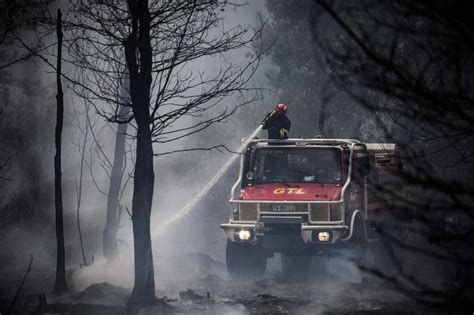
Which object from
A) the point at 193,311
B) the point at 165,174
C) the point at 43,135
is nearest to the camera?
the point at 193,311

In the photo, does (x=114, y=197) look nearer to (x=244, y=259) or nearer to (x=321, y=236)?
(x=244, y=259)

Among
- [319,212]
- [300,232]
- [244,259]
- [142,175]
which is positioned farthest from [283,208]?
[142,175]

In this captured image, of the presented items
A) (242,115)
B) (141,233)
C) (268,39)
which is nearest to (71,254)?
(141,233)

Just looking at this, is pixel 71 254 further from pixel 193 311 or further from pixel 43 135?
pixel 193 311

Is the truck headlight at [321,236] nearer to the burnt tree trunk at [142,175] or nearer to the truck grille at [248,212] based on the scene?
the truck grille at [248,212]

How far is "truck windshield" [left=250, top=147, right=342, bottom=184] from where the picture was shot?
1470cm

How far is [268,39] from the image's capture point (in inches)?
1407

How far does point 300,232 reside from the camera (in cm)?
1411

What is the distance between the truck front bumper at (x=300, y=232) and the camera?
13859mm

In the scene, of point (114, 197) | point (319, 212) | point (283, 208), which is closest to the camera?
point (319, 212)

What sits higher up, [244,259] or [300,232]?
[300,232]

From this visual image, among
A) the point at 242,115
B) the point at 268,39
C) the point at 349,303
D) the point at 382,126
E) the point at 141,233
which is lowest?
the point at 349,303

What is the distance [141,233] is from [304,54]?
2272cm

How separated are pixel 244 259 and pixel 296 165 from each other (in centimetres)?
196
